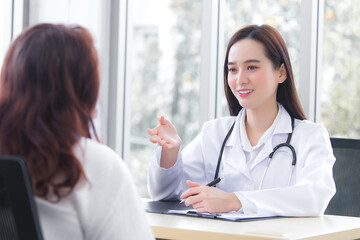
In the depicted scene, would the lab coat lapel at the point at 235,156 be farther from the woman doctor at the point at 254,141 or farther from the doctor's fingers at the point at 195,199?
the doctor's fingers at the point at 195,199

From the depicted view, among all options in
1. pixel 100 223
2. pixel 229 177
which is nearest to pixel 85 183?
pixel 100 223

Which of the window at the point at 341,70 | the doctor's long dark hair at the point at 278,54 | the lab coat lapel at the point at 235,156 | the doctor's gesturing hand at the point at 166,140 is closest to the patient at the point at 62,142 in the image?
the doctor's gesturing hand at the point at 166,140

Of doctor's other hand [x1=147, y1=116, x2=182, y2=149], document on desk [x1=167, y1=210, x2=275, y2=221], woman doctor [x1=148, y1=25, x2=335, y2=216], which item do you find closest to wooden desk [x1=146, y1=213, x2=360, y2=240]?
document on desk [x1=167, y1=210, x2=275, y2=221]

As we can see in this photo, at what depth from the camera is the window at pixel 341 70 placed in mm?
2592

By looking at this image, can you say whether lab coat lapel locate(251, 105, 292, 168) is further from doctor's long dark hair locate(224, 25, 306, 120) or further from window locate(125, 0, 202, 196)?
window locate(125, 0, 202, 196)

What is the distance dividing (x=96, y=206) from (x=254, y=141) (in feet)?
4.31

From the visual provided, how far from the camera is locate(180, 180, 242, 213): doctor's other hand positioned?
1.82 metres

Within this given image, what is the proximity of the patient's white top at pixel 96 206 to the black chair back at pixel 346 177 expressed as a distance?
1378mm

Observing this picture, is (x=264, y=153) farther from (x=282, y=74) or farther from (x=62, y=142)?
(x=62, y=142)

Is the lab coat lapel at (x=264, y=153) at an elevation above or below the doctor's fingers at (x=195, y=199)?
above

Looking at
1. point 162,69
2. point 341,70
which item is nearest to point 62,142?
point 341,70

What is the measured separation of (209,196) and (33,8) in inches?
65.6

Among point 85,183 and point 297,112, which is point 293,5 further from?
point 85,183

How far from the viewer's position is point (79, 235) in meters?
1.03
